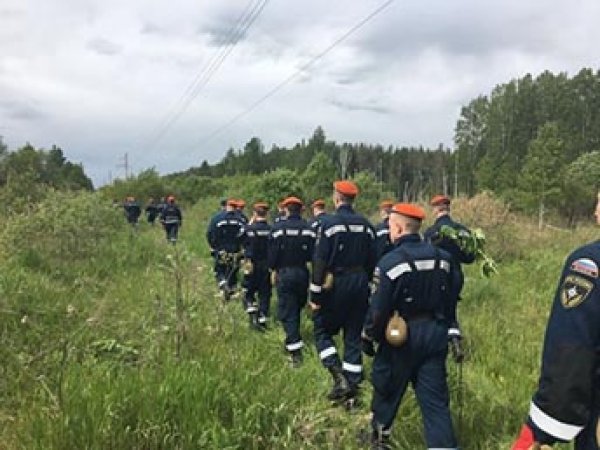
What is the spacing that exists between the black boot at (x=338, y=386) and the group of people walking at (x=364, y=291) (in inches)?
0.5

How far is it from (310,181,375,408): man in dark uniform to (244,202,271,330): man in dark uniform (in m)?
3.69

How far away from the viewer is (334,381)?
701cm

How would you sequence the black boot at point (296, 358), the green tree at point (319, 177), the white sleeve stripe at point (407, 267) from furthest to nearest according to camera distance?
the green tree at point (319, 177)
the black boot at point (296, 358)
the white sleeve stripe at point (407, 267)

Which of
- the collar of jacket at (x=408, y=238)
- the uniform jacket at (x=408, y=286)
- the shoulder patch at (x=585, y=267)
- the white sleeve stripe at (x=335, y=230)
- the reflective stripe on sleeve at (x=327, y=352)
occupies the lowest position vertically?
the reflective stripe on sleeve at (x=327, y=352)

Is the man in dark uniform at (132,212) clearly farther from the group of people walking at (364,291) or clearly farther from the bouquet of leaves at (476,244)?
the bouquet of leaves at (476,244)

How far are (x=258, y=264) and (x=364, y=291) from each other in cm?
409

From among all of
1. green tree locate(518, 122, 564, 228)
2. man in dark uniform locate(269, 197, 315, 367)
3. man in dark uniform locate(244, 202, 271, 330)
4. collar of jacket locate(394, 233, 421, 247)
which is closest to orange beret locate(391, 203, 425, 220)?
collar of jacket locate(394, 233, 421, 247)

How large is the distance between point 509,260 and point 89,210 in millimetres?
11965

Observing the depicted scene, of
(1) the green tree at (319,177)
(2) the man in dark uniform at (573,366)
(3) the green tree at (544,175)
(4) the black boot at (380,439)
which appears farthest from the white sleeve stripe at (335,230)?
(3) the green tree at (544,175)

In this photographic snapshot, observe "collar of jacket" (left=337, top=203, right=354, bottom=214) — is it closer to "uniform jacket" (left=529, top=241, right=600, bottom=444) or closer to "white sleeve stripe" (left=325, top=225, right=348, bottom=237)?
"white sleeve stripe" (left=325, top=225, right=348, bottom=237)

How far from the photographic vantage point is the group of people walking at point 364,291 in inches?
203

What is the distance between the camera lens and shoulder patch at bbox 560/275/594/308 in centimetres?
275

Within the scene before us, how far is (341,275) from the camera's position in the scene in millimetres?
7539

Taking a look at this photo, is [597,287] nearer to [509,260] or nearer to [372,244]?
[372,244]
